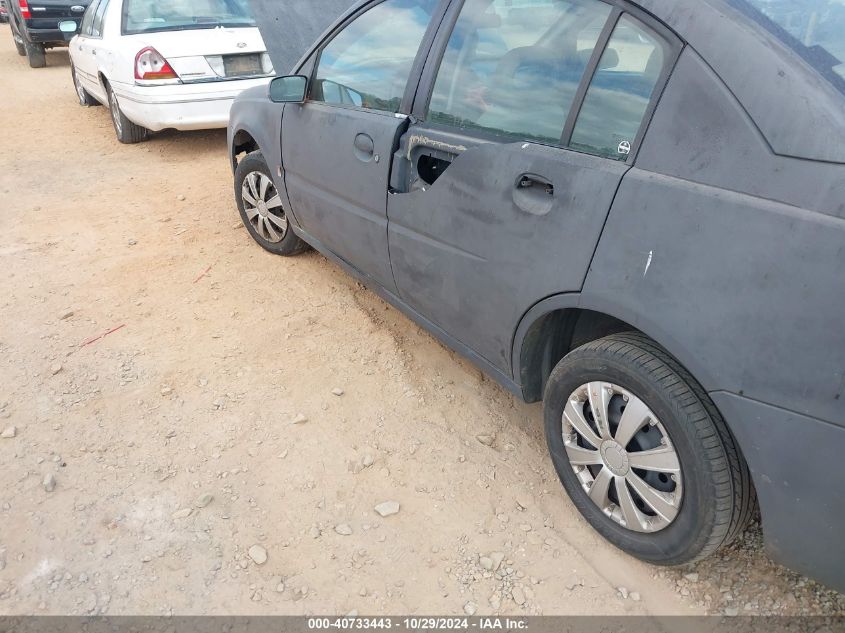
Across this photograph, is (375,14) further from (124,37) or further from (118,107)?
(118,107)

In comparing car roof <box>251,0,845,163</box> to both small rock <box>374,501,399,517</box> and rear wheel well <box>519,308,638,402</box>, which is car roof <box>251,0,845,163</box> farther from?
small rock <box>374,501,399,517</box>

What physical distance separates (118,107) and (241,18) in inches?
69.8

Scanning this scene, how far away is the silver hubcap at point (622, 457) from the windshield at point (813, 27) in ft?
3.44

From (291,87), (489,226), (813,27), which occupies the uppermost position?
(813,27)

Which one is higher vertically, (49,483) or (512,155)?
(512,155)

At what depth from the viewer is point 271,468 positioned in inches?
105

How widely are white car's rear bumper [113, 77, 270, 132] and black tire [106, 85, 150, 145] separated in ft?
2.87

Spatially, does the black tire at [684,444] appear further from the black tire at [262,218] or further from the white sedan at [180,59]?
the white sedan at [180,59]

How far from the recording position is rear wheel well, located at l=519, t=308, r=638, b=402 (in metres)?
2.27

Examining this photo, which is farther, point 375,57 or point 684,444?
point 375,57

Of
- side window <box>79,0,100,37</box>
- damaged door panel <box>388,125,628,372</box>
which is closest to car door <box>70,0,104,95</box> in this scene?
side window <box>79,0,100,37</box>

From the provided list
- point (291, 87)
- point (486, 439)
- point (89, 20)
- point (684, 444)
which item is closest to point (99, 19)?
point (89, 20)

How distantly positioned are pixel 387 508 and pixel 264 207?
8.29ft

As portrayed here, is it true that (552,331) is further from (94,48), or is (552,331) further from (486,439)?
(94,48)
